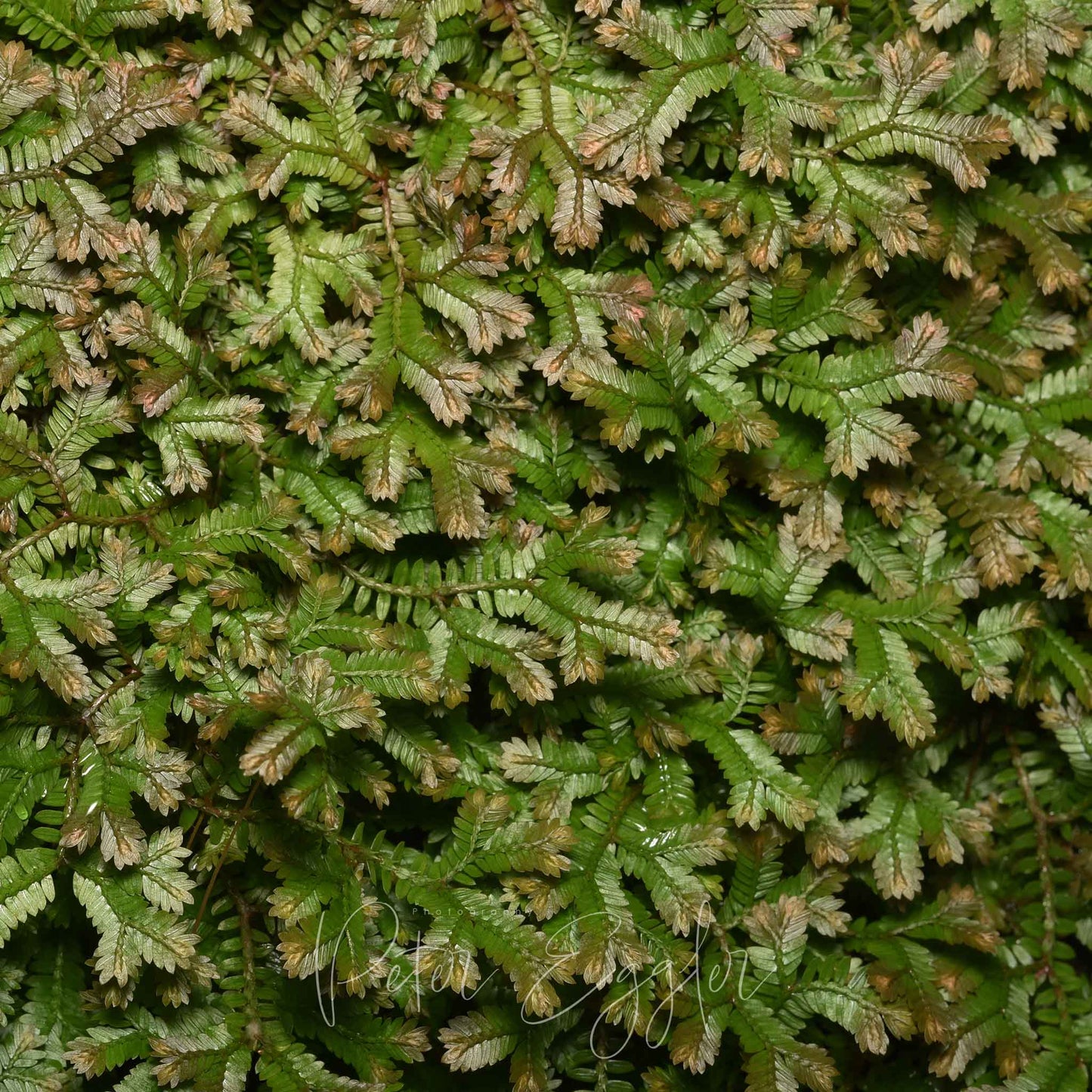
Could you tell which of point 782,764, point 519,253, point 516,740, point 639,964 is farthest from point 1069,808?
point 519,253

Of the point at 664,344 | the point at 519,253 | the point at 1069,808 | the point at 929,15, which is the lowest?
the point at 1069,808

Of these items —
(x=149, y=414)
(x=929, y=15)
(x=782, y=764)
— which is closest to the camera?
(x=149, y=414)

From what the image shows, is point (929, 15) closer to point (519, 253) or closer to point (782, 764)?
point (519, 253)
